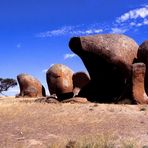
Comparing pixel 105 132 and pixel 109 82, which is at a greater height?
pixel 109 82

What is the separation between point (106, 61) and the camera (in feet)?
84.5

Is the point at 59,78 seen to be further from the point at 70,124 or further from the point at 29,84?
the point at 70,124

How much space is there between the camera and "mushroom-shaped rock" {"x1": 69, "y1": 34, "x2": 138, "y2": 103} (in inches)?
1001

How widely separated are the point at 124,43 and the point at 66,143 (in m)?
12.3

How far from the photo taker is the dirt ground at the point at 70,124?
50.2ft

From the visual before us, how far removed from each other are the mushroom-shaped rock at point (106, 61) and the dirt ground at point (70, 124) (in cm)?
418

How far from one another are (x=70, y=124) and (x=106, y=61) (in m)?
8.29

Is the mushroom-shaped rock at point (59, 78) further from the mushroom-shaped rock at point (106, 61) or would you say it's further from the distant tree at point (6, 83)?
the distant tree at point (6, 83)

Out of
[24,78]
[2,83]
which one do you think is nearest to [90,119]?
[24,78]

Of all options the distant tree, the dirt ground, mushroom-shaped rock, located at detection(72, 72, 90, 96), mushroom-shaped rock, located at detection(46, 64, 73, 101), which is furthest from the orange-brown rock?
the distant tree

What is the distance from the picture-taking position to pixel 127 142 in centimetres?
1443

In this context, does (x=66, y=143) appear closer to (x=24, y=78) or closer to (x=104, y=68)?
(x=104, y=68)

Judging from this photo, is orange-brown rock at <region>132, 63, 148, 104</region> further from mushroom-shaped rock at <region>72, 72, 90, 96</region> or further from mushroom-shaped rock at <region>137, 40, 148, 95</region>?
mushroom-shaped rock at <region>72, 72, 90, 96</region>

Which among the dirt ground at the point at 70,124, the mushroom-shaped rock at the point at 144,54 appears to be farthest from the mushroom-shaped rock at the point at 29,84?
the dirt ground at the point at 70,124
